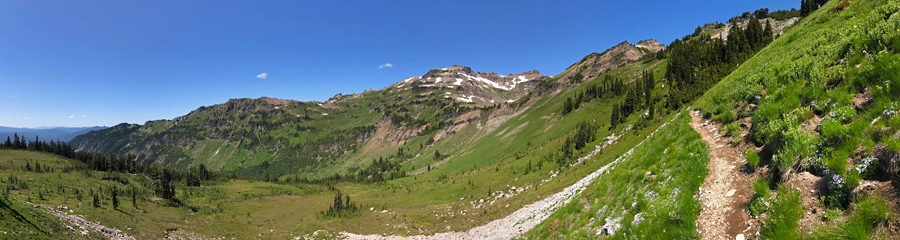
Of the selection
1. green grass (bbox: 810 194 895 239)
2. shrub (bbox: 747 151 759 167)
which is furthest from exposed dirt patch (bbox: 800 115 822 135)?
green grass (bbox: 810 194 895 239)

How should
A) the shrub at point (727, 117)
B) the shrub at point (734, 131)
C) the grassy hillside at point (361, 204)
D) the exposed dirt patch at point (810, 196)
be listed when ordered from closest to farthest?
the exposed dirt patch at point (810, 196) < the shrub at point (734, 131) < the shrub at point (727, 117) < the grassy hillside at point (361, 204)

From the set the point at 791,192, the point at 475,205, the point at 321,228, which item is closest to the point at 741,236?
the point at 791,192

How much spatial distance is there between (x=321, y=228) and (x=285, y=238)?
6446 mm

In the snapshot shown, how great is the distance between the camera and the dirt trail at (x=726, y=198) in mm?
8711

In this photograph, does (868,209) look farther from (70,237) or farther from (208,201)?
(208,201)

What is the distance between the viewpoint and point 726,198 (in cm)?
1017

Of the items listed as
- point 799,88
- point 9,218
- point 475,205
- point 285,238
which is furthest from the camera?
point 475,205

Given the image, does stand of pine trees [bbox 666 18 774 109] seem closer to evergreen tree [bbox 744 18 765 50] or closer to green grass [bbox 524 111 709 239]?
evergreen tree [bbox 744 18 765 50]

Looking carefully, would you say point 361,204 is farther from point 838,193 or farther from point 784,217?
point 838,193

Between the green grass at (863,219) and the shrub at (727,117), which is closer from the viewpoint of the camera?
the green grass at (863,219)

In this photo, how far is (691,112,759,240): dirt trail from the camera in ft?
28.6

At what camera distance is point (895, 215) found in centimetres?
536

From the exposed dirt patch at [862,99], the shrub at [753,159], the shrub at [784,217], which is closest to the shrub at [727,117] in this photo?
the shrub at [753,159]

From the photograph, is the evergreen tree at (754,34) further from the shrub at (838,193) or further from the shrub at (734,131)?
the shrub at (838,193)
